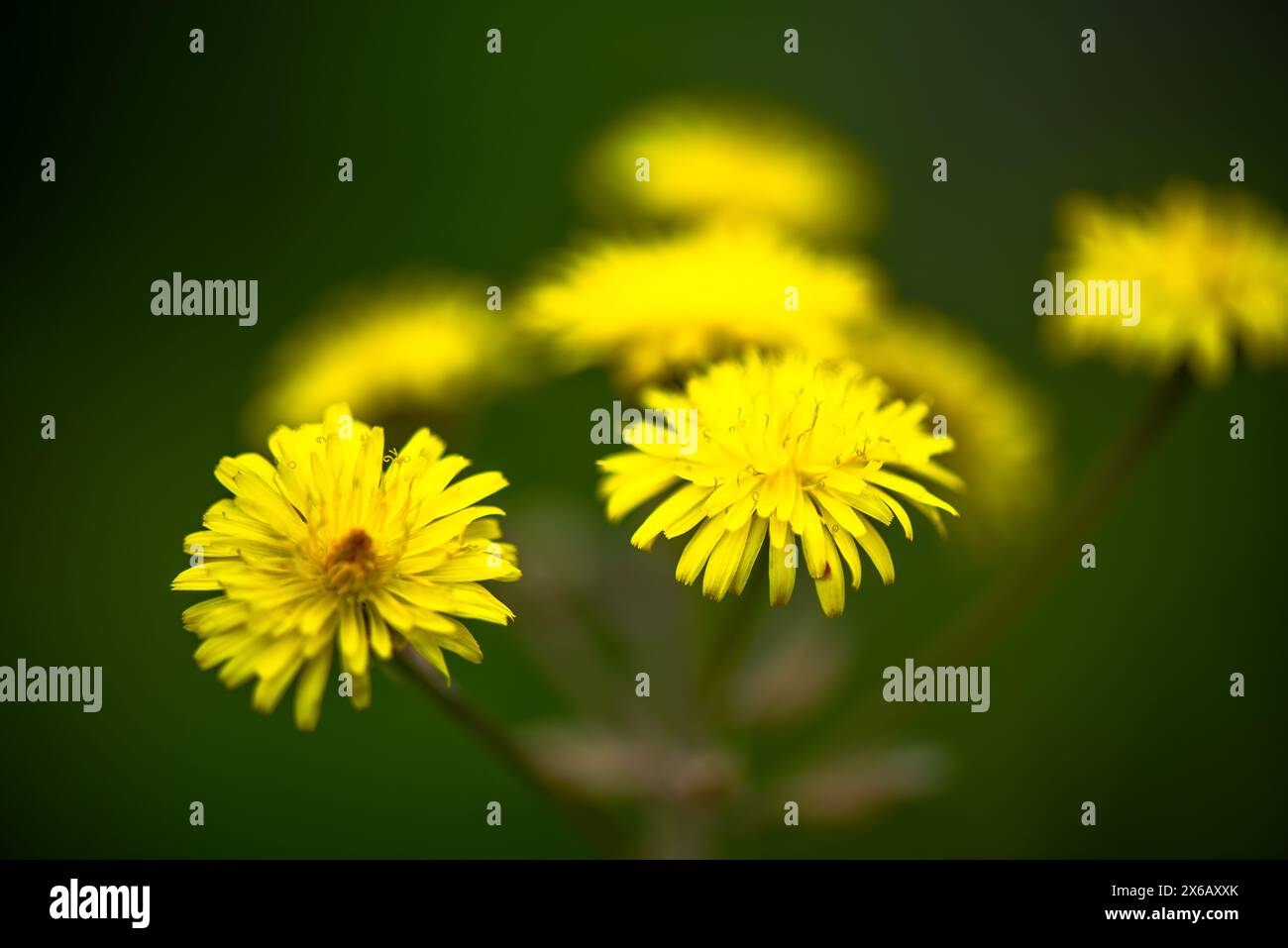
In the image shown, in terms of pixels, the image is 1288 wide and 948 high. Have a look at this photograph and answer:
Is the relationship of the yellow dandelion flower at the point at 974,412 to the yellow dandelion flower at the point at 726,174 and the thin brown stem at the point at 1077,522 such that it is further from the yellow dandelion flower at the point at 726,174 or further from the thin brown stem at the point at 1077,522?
the yellow dandelion flower at the point at 726,174

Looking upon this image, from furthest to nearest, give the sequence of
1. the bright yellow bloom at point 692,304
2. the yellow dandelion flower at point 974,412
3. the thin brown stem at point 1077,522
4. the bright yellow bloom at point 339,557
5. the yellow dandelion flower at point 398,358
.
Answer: the yellow dandelion flower at point 398,358, the yellow dandelion flower at point 974,412, the thin brown stem at point 1077,522, the bright yellow bloom at point 692,304, the bright yellow bloom at point 339,557

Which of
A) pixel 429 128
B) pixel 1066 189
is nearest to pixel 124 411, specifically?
pixel 429 128

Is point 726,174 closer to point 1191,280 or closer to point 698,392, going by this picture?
point 1191,280

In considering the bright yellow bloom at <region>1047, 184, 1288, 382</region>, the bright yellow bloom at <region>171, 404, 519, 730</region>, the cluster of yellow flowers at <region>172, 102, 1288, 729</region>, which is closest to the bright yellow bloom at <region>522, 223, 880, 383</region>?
the cluster of yellow flowers at <region>172, 102, 1288, 729</region>

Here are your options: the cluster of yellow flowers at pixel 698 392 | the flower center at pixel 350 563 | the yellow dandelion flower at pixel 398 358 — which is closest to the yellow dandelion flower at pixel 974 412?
the cluster of yellow flowers at pixel 698 392

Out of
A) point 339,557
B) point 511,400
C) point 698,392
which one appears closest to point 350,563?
point 339,557

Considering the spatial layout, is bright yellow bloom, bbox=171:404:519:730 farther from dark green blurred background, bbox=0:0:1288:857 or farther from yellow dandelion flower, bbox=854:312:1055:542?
yellow dandelion flower, bbox=854:312:1055:542
